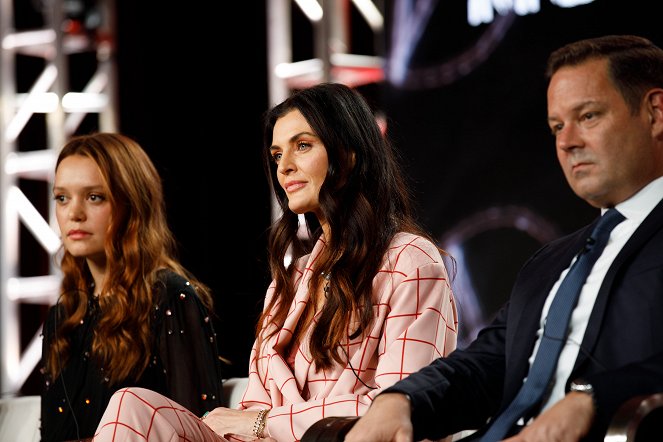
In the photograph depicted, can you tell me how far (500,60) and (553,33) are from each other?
Answer: 297 mm

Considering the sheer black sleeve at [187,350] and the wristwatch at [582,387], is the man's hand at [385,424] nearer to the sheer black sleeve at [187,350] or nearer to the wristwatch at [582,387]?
the wristwatch at [582,387]

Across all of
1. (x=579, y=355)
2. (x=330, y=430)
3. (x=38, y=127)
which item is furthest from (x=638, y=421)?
(x=38, y=127)

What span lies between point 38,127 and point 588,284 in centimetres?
558

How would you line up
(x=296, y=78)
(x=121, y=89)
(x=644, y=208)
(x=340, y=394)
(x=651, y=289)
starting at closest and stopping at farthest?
(x=651, y=289), (x=644, y=208), (x=340, y=394), (x=296, y=78), (x=121, y=89)

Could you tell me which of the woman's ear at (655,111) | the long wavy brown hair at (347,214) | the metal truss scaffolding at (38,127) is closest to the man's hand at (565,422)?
the woman's ear at (655,111)

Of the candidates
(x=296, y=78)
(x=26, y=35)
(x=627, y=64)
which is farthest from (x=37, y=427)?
(x=26, y=35)

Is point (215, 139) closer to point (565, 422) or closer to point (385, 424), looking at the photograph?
point (385, 424)

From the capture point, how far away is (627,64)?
87.6 inches

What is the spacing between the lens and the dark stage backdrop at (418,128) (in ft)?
14.8

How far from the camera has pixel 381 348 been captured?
2.63 metres

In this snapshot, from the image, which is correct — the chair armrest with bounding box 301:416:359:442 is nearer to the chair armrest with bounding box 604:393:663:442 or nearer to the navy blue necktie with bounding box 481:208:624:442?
the navy blue necktie with bounding box 481:208:624:442

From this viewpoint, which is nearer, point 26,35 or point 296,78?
point 296,78

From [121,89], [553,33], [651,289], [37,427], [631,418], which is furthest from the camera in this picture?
[121,89]

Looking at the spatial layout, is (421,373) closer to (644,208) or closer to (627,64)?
(644,208)
